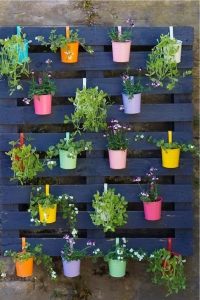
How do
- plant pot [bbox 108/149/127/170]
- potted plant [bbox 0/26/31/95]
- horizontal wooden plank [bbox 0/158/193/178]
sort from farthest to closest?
horizontal wooden plank [bbox 0/158/193/178] < plant pot [bbox 108/149/127/170] < potted plant [bbox 0/26/31/95]

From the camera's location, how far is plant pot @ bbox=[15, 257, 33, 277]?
12.3 ft

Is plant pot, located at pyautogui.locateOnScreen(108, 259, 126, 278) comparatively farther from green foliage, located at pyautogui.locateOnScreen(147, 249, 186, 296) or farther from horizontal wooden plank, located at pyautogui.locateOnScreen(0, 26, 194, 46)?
horizontal wooden plank, located at pyautogui.locateOnScreen(0, 26, 194, 46)

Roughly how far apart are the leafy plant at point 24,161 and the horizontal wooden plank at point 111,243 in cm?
48

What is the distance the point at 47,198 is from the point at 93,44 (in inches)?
43.8

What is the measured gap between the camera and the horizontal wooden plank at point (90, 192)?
12.4ft

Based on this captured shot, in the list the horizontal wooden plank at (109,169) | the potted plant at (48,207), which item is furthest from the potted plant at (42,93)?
the potted plant at (48,207)

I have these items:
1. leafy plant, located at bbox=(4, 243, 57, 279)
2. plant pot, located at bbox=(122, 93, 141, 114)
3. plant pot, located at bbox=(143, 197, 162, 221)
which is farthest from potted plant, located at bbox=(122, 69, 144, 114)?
leafy plant, located at bbox=(4, 243, 57, 279)

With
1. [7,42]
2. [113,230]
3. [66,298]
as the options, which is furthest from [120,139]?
[66,298]

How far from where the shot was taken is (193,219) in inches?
156

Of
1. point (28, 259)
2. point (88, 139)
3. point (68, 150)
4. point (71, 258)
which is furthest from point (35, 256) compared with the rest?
point (88, 139)

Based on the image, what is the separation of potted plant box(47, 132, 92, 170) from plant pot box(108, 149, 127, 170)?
0.16m

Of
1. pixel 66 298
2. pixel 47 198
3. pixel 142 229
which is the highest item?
pixel 47 198

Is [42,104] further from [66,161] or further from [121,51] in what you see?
[121,51]

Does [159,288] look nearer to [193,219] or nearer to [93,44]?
[193,219]
